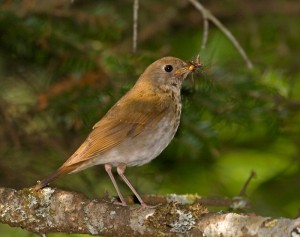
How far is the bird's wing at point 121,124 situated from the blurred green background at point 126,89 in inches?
12.8

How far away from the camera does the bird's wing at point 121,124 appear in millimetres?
5152

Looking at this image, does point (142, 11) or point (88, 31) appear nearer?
point (88, 31)

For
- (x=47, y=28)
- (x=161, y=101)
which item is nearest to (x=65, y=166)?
(x=161, y=101)

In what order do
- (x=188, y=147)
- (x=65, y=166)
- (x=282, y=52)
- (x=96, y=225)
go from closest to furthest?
(x=96, y=225), (x=65, y=166), (x=188, y=147), (x=282, y=52)

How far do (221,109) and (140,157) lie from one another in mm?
777

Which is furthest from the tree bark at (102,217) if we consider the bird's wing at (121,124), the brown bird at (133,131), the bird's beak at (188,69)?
the bird's beak at (188,69)

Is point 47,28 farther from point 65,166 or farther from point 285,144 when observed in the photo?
point 285,144

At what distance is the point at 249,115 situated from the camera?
5691 millimetres

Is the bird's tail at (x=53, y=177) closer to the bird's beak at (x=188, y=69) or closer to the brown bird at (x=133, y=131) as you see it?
the brown bird at (x=133, y=131)

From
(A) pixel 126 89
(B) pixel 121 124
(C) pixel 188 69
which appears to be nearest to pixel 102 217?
(B) pixel 121 124

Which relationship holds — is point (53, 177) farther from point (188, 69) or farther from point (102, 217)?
point (188, 69)

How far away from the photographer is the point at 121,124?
5.46m

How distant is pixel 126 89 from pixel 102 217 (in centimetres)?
177

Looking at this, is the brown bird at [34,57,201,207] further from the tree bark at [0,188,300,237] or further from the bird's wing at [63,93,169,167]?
the tree bark at [0,188,300,237]
